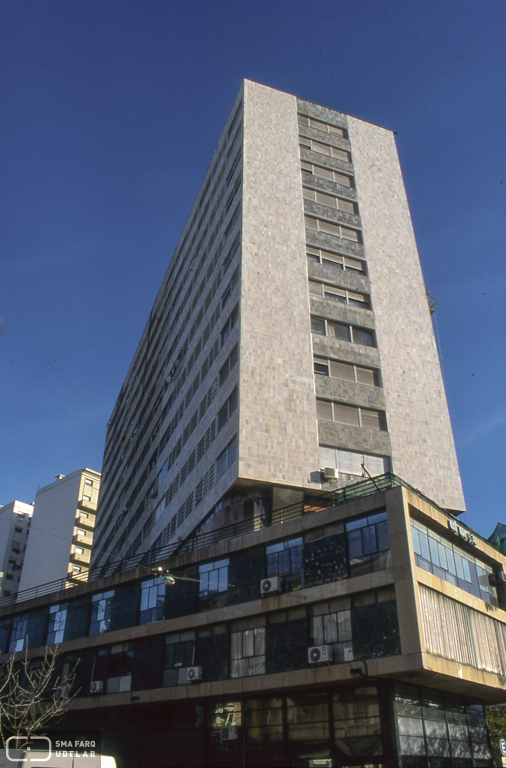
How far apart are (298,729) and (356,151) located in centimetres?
3878

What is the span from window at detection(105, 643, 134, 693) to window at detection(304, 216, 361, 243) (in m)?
27.0

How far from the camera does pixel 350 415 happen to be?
34531 millimetres

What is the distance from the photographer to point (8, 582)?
85250 millimetres

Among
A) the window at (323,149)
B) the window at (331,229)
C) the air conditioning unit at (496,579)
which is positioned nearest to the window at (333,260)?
the window at (331,229)

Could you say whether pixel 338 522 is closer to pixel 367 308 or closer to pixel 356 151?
pixel 367 308

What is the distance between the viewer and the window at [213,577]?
28.4 m

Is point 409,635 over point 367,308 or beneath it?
beneath

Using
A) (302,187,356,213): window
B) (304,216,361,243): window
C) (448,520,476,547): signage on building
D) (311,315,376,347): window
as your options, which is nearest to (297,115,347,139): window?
(302,187,356,213): window

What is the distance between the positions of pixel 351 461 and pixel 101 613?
50.4 feet

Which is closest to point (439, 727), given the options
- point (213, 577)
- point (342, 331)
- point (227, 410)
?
point (213, 577)

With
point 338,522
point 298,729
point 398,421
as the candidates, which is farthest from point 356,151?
point 298,729

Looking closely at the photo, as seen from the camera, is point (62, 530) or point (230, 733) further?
point (62, 530)

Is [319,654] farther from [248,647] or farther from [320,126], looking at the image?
[320,126]

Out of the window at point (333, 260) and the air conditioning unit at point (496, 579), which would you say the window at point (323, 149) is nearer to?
the window at point (333, 260)
